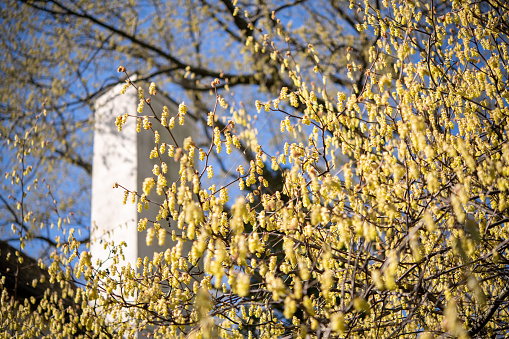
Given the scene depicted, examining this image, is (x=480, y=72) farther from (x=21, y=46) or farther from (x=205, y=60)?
(x=205, y=60)

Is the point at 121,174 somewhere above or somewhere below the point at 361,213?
above

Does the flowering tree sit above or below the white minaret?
below

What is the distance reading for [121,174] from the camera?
5582 millimetres

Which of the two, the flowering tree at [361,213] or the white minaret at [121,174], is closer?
the flowering tree at [361,213]

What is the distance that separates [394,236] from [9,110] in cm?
615

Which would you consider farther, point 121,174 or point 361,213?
point 121,174

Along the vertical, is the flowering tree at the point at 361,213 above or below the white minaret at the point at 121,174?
below

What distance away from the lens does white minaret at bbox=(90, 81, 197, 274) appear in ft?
16.5

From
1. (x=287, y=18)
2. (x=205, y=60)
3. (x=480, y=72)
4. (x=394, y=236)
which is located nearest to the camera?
(x=480, y=72)

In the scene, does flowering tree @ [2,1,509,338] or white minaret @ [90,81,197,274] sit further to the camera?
white minaret @ [90,81,197,274]

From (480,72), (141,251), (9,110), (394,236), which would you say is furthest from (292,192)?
(9,110)

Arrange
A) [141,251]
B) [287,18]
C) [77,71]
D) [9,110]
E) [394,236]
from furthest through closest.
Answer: [287,18] → [77,71] → [9,110] → [141,251] → [394,236]

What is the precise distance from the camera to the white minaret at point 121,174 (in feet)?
16.5

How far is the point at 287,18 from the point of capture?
790cm
